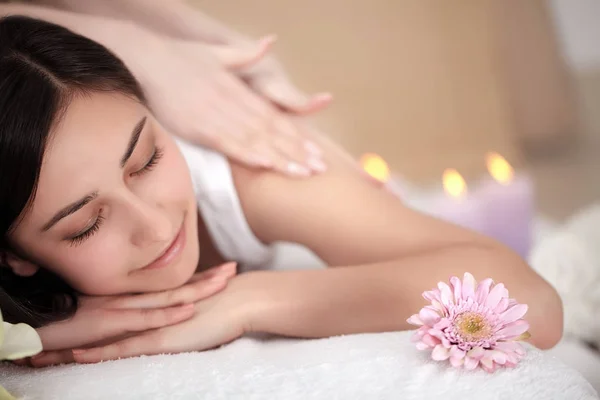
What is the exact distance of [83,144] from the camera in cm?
69

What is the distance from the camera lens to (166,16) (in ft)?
2.98

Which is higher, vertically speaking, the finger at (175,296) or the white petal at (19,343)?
the finger at (175,296)

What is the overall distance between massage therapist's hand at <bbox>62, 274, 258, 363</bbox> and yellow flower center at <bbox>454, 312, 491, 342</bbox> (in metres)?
0.25

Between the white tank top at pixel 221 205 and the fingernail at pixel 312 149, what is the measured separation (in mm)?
112

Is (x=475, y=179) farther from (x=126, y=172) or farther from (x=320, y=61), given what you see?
(x=126, y=172)

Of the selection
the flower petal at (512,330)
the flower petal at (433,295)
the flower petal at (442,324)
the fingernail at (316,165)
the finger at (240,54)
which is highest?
the finger at (240,54)

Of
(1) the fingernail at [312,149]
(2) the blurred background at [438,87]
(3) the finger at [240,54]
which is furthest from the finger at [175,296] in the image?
(2) the blurred background at [438,87]

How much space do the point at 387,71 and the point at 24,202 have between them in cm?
66

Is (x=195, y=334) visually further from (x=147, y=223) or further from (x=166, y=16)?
(x=166, y=16)

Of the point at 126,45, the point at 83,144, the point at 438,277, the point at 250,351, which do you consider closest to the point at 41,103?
the point at 83,144

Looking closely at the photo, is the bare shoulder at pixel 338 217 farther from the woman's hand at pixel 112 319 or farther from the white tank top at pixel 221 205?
the woman's hand at pixel 112 319

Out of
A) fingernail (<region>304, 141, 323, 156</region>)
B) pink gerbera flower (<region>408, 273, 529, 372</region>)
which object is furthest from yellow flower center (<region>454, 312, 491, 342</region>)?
fingernail (<region>304, 141, 323, 156</region>)

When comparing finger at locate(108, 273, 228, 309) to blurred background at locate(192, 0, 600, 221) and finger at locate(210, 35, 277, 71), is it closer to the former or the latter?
finger at locate(210, 35, 277, 71)

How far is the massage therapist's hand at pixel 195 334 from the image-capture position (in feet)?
2.43
